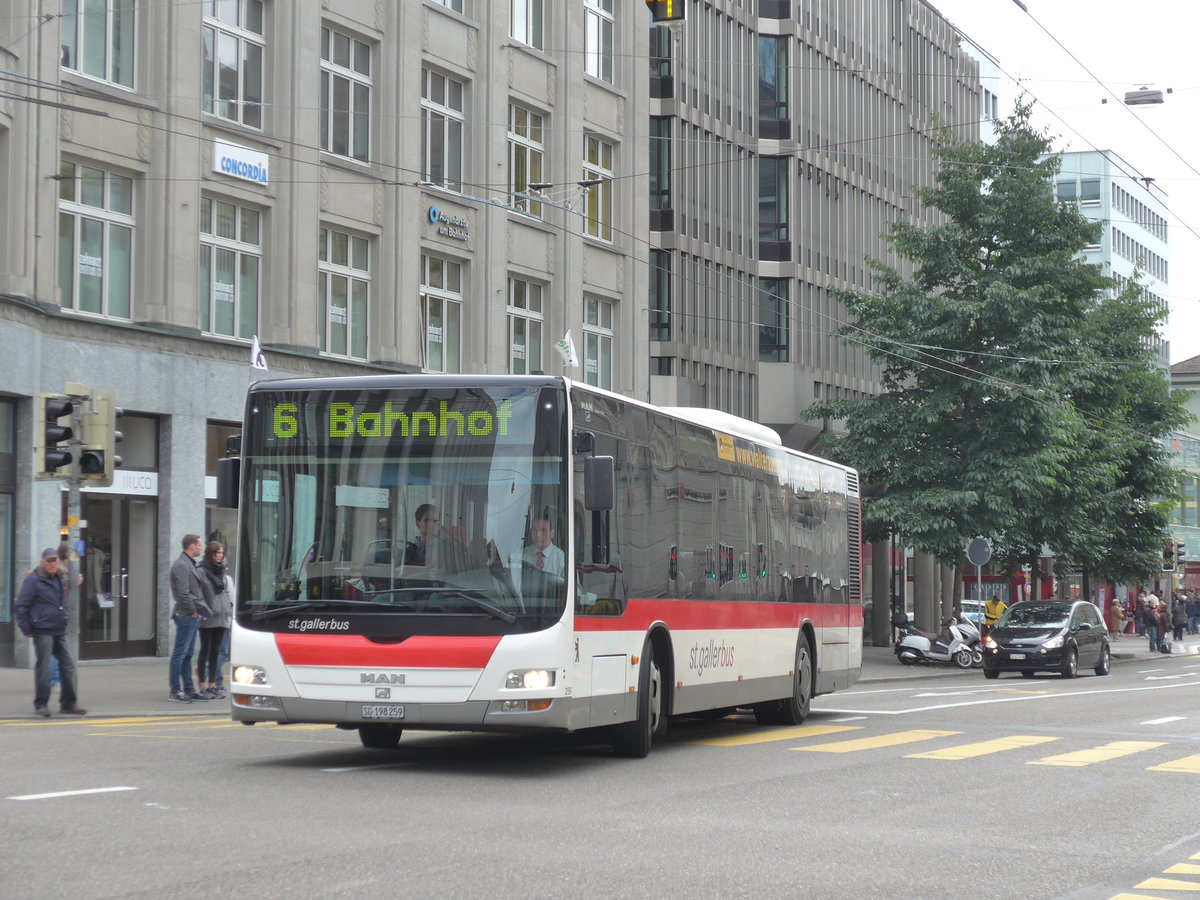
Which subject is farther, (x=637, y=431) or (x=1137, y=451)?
(x=1137, y=451)

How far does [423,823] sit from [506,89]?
28.4m

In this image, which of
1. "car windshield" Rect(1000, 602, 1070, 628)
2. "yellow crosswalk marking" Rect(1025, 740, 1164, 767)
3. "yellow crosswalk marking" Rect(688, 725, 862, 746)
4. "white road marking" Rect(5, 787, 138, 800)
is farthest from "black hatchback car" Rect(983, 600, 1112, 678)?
"white road marking" Rect(5, 787, 138, 800)

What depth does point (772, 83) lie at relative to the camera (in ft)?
172

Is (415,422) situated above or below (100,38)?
below

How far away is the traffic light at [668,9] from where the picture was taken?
1691 centimetres

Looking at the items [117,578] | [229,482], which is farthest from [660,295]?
[229,482]

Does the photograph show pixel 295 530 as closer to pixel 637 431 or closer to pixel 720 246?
pixel 637 431

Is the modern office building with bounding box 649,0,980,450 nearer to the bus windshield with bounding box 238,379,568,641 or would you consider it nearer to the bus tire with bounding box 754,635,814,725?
the bus tire with bounding box 754,635,814,725

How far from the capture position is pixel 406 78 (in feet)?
111

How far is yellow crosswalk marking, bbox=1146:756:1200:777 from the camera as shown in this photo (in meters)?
14.3

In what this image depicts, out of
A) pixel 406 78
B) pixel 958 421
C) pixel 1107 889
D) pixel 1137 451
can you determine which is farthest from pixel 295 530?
pixel 1137 451

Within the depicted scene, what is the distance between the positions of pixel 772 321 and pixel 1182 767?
38.5 meters

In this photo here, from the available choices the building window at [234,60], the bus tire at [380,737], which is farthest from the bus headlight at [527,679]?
the building window at [234,60]

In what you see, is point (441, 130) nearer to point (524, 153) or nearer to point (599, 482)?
point (524, 153)
